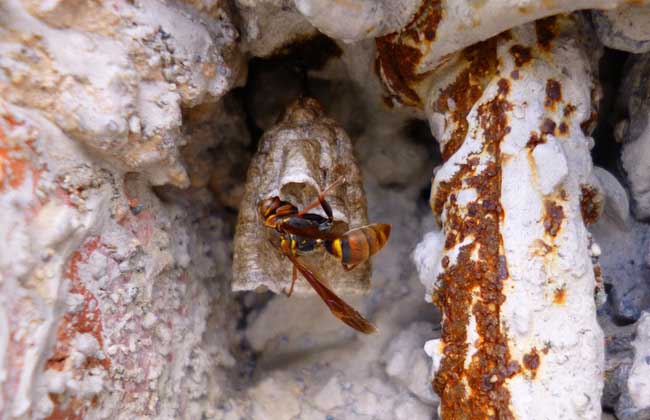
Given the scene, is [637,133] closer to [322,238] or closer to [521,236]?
[521,236]

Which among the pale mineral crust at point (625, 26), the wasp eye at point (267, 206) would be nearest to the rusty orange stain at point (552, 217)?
A: the pale mineral crust at point (625, 26)

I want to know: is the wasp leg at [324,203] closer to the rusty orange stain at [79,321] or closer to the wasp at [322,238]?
the wasp at [322,238]

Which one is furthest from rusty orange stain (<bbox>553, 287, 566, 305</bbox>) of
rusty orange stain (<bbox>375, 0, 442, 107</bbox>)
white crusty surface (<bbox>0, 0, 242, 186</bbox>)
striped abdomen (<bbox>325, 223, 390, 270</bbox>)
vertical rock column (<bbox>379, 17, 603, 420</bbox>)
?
white crusty surface (<bbox>0, 0, 242, 186</bbox>)

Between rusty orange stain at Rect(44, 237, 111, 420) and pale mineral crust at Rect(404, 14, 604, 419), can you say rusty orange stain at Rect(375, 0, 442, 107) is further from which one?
rusty orange stain at Rect(44, 237, 111, 420)

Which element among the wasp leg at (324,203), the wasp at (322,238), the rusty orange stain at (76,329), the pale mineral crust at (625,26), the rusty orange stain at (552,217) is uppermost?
the pale mineral crust at (625,26)

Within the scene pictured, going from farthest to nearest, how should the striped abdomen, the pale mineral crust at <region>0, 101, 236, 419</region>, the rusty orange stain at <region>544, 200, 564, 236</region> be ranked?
1. the striped abdomen
2. the rusty orange stain at <region>544, 200, 564, 236</region>
3. the pale mineral crust at <region>0, 101, 236, 419</region>

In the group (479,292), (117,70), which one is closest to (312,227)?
(479,292)

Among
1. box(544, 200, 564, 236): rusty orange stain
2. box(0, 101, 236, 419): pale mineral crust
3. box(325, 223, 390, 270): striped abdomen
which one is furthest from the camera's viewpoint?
box(325, 223, 390, 270): striped abdomen

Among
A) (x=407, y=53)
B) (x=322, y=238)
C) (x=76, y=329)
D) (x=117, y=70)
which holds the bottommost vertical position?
(x=76, y=329)
